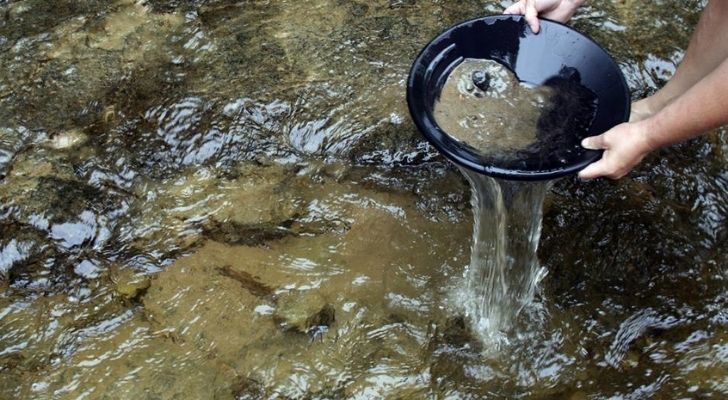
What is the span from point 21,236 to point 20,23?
37.7 inches

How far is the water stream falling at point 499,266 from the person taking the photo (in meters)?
1.94

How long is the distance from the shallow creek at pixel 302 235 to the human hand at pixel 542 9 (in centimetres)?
43

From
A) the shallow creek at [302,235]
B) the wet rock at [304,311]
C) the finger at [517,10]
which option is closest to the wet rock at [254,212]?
the shallow creek at [302,235]

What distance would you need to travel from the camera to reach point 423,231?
6.82ft

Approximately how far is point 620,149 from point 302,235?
93cm

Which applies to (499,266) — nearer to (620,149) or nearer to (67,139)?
(620,149)

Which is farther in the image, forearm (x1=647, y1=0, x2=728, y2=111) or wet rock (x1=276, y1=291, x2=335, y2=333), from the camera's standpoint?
wet rock (x1=276, y1=291, x2=335, y2=333)

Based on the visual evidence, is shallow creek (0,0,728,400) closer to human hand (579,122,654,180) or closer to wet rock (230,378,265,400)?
wet rock (230,378,265,400)

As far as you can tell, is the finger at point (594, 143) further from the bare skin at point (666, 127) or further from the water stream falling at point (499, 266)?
the water stream falling at point (499, 266)

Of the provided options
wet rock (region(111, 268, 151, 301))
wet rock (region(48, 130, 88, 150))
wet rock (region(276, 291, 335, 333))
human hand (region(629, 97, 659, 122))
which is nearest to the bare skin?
human hand (region(629, 97, 659, 122))

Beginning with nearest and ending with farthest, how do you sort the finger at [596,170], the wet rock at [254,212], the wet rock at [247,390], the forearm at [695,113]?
1. the forearm at [695,113]
2. the finger at [596,170]
3. the wet rock at [247,390]
4. the wet rock at [254,212]

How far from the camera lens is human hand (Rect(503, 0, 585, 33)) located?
1.90 meters

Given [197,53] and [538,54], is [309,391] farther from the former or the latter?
[197,53]

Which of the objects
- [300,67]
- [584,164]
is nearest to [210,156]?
[300,67]
